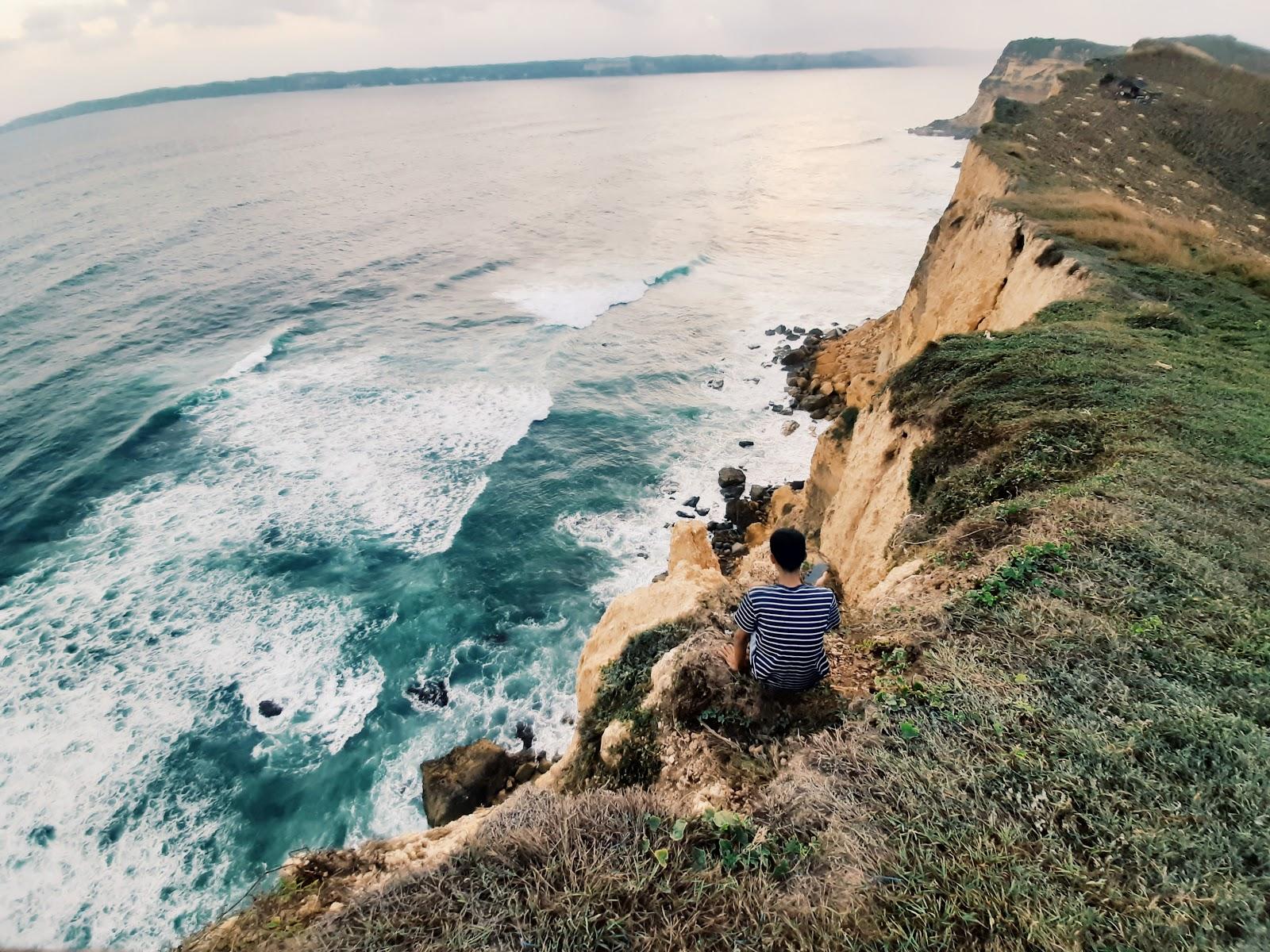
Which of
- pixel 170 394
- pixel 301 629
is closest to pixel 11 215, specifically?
pixel 170 394

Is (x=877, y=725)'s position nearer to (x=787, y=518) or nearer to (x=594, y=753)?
(x=594, y=753)

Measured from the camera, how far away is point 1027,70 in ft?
340

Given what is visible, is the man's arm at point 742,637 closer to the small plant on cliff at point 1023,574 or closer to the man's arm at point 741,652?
the man's arm at point 741,652

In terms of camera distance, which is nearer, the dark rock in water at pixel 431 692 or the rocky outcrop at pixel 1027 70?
the dark rock in water at pixel 431 692

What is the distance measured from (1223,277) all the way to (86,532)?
4026 centimetres

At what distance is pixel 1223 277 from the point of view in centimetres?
1856

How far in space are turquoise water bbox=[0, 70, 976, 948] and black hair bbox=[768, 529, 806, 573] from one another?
1331 centimetres

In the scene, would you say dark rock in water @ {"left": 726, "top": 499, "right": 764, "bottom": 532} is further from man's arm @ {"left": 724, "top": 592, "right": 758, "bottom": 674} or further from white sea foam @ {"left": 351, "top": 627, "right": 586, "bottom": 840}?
man's arm @ {"left": 724, "top": 592, "right": 758, "bottom": 674}

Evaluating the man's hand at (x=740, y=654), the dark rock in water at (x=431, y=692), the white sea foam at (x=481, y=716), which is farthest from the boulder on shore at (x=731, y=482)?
the man's hand at (x=740, y=654)

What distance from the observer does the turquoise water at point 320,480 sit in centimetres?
1538

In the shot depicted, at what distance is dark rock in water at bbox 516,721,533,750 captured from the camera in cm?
1639

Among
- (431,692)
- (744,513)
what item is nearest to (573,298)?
(744,513)

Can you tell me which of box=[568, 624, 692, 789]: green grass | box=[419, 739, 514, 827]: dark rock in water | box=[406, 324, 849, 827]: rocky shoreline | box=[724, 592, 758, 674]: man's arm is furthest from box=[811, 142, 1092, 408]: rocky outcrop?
box=[419, 739, 514, 827]: dark rock in water

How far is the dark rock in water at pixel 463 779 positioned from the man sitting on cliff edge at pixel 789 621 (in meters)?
11.5
